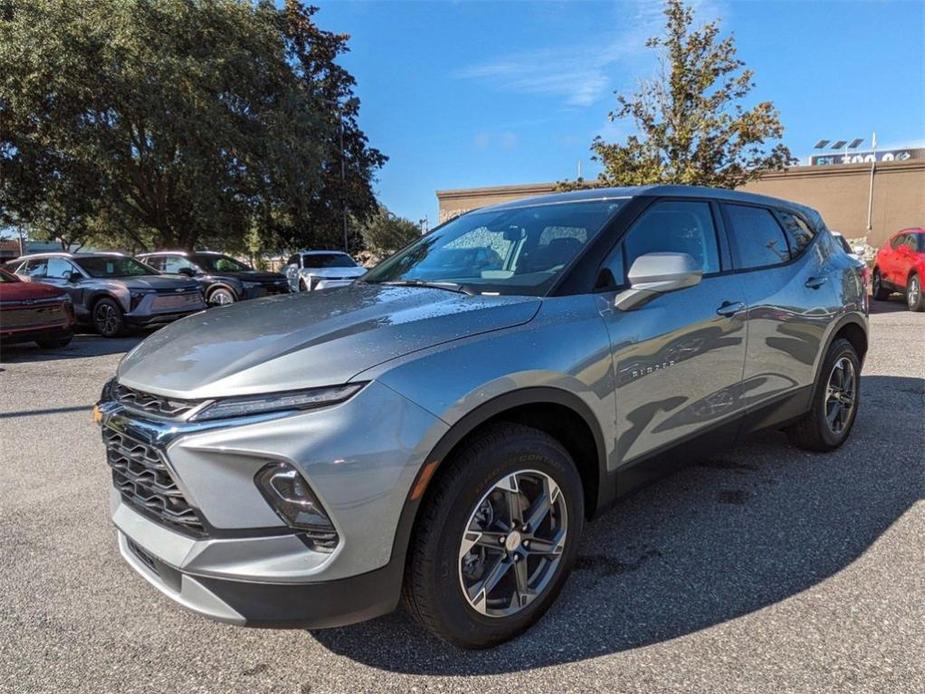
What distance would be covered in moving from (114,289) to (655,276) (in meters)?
11.5

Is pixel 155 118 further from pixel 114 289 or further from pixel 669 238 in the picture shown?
pixel 669 238

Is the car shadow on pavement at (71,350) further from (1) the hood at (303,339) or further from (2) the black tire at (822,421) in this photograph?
(2) the black tire at (822,421)

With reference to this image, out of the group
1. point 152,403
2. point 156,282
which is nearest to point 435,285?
point 152,403

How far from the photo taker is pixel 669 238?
10.5 feet

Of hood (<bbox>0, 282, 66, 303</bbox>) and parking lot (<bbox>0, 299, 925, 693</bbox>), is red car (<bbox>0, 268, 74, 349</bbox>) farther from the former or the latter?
parking lot (<bbox>0, 299, 925, 693</bbox>)

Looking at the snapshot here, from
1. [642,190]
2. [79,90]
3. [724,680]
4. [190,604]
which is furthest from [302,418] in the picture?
[79,90]

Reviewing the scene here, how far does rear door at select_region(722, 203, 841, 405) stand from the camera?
3.50 metres

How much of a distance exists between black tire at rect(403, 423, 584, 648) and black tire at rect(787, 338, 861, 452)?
2546 mm

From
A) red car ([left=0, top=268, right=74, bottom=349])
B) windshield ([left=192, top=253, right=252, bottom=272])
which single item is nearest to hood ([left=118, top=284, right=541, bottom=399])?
red car ([left=0, top=268, right=74, bottom=349])

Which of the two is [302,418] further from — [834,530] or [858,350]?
[858,350]

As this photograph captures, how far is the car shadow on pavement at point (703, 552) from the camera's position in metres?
2.37

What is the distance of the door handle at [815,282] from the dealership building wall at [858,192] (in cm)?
2689

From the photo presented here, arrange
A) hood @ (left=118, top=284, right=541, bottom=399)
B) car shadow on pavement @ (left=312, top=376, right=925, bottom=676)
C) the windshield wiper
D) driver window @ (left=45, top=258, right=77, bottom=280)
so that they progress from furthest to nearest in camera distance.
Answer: driver window @ (left=45, top=258, right=77, bottom=280) → the windshield wiper → car shadow on pavement @ (left=312, top=376, right=925, bottom=676) → hood @ (left=118, top=284, right=541, bottom=399)

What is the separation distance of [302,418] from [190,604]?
2.38 feet
